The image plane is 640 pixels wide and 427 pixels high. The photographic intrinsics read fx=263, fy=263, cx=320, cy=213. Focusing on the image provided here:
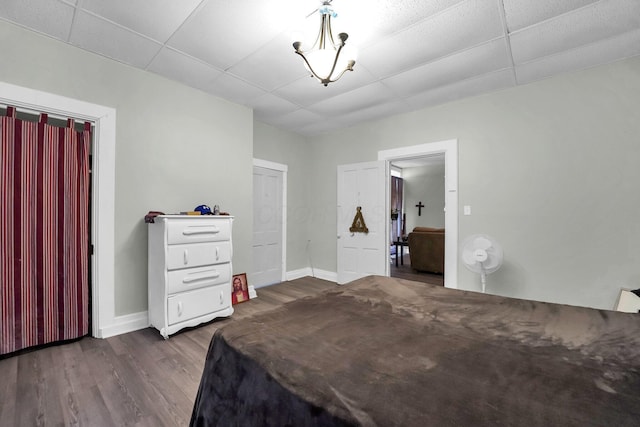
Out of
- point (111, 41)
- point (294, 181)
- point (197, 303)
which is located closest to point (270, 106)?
point (294, 181)

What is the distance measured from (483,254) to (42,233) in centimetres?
395

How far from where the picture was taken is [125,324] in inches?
99.0

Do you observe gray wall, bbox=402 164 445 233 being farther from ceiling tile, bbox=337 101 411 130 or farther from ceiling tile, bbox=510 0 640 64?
ceiling tile, bbox=510 0 640 64

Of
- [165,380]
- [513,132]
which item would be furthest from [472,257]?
[165,380]

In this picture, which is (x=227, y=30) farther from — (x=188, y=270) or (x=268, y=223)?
(x=268, y=223)

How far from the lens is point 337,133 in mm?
4484

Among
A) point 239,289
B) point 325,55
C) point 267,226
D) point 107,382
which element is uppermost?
point 325,55

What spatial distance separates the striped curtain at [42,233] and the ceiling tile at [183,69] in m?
0.89

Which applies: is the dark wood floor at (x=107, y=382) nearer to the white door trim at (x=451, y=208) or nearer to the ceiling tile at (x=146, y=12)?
the ceiling tile at (x=146, y=12)

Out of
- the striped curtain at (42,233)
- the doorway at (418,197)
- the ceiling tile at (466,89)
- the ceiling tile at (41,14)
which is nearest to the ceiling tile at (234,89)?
the ceiling tile at (41,14)

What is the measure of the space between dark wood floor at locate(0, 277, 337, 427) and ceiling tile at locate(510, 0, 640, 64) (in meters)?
3.00

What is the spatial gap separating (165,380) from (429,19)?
319 cm

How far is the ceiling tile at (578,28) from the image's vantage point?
1821 millimetres

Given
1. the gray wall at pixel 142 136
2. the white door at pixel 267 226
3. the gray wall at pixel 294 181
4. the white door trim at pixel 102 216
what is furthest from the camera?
the gray wall at pixel 294 181
